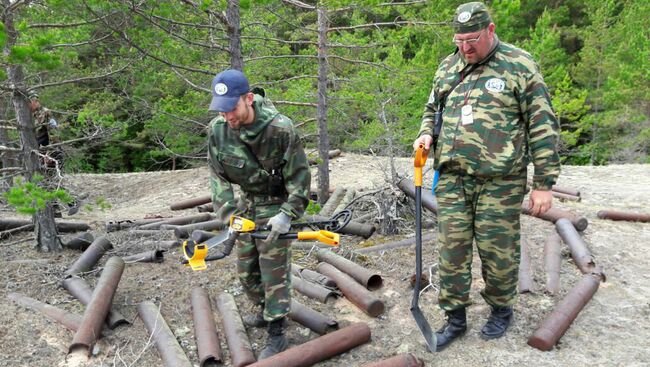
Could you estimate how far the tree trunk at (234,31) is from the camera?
19.4ft

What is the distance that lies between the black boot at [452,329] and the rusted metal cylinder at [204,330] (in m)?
1.69

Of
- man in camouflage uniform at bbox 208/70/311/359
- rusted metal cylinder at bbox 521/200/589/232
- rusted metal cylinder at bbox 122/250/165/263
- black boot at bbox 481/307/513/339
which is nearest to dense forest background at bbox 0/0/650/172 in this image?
rusted metal cylinder at bbox 122/250/165/263

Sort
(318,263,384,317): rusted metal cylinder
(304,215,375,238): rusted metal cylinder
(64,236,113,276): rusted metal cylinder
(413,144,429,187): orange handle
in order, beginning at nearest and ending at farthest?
(413,144,429,187): orange handle → (318,263,384,317): rusted metal cylinder → (64,236,113,276): rusted metal cylinder → (304,215,375,238): rusted metal cylinder

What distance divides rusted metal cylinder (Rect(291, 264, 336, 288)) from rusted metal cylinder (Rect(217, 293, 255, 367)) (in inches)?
30.6

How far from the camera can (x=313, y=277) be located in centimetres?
498

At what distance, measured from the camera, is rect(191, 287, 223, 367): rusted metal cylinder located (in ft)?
12.3

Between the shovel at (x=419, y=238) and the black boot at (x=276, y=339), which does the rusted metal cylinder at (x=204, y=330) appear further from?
the shovel at (x=419, y=238)

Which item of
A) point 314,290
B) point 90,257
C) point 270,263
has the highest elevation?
point 270,263

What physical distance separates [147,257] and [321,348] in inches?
112

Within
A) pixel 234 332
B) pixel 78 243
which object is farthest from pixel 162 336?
pixel 78 243

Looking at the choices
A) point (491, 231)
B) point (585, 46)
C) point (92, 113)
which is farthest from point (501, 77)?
point (585, 46)

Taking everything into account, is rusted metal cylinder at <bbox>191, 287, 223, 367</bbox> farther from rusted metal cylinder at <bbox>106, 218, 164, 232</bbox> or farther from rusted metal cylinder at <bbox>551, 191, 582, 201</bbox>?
rusted metal cylinder at <bbox>551, 191, 582, 201</bbox>

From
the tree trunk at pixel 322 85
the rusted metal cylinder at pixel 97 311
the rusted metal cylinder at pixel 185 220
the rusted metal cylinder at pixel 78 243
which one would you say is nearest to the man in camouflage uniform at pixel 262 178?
the rusted metal cylinder at pixel 97 311

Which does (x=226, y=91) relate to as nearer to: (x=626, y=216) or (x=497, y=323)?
(x=497, y=323)
